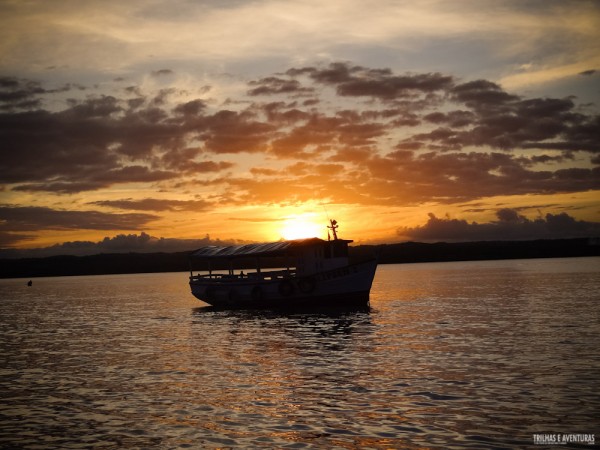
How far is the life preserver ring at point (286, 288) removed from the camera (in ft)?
182

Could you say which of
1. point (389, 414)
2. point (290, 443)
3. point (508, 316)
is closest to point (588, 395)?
point (389, 414)

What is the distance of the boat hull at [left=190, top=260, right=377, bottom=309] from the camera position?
2116 inches

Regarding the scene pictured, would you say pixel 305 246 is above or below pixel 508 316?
above

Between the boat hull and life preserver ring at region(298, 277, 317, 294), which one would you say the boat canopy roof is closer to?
the boat hull

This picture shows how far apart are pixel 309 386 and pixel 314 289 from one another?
3186cm

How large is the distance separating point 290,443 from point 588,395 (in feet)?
34.8

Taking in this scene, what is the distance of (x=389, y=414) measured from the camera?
17.9 m

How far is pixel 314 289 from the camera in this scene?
54250 mm

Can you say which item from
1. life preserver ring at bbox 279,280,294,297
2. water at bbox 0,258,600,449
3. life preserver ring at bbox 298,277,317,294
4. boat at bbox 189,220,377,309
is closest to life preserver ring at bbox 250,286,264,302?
boat at bbox 189,220,377,309

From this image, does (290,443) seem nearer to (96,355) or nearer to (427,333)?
Answer: (96,355)

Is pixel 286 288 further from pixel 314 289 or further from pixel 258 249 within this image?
pixel 258 249

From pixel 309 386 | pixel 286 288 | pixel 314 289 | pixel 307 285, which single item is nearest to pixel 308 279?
pixel 307 285

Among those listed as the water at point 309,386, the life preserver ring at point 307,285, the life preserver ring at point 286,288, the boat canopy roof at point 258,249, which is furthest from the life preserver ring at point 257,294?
the water at point 309,386

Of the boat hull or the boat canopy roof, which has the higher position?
the boat canopy roof
